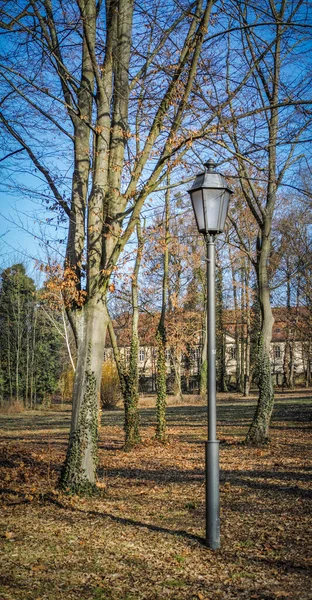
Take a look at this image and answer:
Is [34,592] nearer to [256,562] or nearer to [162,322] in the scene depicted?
[256,562]

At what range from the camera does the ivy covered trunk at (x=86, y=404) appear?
7277mm

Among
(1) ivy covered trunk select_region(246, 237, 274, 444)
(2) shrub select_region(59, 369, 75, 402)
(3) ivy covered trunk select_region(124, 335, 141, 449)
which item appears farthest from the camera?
(2) shrub select_region(59, 369, 75, 402)

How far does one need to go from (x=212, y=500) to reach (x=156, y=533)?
34.2 inches

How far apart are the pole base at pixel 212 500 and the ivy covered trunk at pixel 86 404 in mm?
2551

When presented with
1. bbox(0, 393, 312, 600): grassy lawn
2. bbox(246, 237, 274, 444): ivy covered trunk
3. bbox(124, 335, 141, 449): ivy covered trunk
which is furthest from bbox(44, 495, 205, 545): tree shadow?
bbox(246, 237, 274, 444): ivy covered trunk

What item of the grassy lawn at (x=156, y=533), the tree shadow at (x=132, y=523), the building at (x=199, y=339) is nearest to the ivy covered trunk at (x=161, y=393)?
the grassy lawn at (x=156, y=533)

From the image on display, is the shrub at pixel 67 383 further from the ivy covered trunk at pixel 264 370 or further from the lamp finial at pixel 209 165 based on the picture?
the lamp finial at pixel 209 165

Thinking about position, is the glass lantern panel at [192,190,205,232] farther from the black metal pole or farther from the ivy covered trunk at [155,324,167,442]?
the ivy covered trunk at [155,324,167,442]

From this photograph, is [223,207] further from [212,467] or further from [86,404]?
[86,404]

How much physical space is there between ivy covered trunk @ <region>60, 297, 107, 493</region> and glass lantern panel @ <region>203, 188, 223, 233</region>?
251 cm

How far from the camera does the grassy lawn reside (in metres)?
4.21

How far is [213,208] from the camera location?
5.68 metres

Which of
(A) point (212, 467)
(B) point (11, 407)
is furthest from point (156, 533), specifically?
(B) point (11, 407)

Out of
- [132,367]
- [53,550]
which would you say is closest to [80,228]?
[53,550]
